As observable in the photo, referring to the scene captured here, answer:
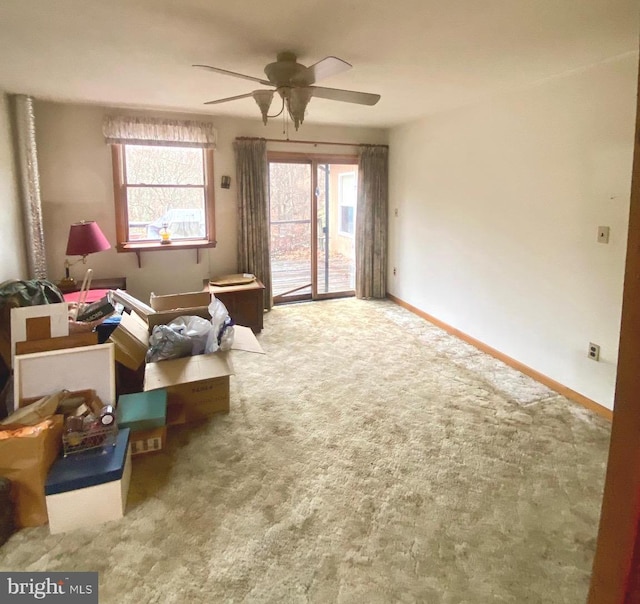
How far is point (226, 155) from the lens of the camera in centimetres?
512

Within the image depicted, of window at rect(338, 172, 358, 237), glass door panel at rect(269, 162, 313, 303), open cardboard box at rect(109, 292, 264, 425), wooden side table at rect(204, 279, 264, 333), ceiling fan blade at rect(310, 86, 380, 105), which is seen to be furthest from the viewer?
window at rect(338, 172, 358, 237)

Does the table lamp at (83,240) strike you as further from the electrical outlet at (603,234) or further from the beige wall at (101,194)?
the electrical outlet at (603,234)

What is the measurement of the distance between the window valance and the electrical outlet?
12.8 ft

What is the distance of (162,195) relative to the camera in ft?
16.3

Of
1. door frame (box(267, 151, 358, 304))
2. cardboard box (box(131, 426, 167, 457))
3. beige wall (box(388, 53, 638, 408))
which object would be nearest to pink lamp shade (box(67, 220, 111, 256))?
cardboard box (box(131, 426, 167, 457))

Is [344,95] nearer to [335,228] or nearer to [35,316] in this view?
[35,316]

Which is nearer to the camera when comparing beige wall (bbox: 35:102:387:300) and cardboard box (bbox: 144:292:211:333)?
cardboard box (bbox: 144:292:211:333)

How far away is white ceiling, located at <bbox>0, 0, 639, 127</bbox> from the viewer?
2082mm

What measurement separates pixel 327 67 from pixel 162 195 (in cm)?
326

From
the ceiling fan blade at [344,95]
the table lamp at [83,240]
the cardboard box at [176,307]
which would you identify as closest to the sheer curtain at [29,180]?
the table lamp at [83,240]

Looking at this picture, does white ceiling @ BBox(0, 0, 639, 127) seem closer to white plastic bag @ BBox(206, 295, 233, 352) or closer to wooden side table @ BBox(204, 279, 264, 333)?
white plastic bag @ BBox(206, 295, 233, 352)

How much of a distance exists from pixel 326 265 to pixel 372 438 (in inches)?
143

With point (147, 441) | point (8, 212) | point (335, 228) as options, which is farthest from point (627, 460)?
point (335, 228)

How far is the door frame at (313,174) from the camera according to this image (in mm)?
5480
